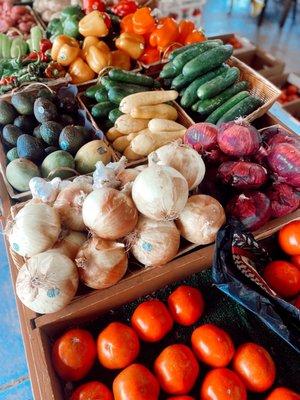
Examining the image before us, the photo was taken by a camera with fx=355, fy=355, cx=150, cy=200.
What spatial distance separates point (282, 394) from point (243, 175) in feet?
1.97

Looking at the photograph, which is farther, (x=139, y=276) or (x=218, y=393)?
(x=139, y=276)

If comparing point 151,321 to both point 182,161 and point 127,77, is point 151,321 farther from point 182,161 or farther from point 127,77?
point 127,77

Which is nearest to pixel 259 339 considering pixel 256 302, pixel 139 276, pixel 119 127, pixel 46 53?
pixel 256 302

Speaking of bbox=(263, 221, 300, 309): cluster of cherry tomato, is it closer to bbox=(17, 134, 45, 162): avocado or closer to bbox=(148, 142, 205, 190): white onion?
bbox=(148, 142, 205, 190): white onion

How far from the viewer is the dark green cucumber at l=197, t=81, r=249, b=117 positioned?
169 centimetres

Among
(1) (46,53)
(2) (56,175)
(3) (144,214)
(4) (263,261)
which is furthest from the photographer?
(1) (46,53)

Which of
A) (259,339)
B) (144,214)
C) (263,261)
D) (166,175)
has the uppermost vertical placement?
(166,175)

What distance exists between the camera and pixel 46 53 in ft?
6.61

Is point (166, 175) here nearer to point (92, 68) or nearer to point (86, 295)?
point (86, 295)

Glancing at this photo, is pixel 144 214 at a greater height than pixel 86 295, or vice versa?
pixel 144 214

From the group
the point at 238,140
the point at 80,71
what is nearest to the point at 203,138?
the point at 238,140

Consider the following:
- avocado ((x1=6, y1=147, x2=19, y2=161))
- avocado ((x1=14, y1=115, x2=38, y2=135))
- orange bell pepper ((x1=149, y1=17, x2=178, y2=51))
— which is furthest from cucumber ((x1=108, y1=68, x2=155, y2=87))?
avocado ((x1=6, y1=147, x2=19, y2=161))

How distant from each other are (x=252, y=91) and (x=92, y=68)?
2.82 ft

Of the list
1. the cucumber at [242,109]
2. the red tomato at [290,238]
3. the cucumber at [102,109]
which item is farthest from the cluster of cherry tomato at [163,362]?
the cucumber at [102,109]
